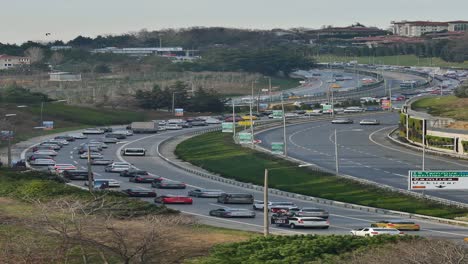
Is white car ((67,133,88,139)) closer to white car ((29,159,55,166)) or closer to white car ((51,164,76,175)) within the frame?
white car ((29,159,55,166))

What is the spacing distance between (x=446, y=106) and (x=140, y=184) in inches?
2588

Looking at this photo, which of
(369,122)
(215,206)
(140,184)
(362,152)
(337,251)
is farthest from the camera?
(369,122)

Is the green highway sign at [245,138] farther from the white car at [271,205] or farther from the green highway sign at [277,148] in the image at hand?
the white car at [271,205]

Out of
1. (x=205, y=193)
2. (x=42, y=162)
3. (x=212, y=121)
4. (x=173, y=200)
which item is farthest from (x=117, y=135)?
(x=173, y=200)

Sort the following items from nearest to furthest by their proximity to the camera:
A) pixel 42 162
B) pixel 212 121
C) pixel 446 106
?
pixel 42 162
pixel 446 106
pixel 212 121

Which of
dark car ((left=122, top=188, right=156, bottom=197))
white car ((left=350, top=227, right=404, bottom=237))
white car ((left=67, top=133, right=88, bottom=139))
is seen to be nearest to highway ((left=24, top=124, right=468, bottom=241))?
dark car ((left=122, top=188, right=156, bottom=197))

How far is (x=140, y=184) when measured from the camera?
97.7 meters

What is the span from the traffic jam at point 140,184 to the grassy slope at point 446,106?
34.2m

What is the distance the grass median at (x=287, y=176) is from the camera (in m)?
81.8

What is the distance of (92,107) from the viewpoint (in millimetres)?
177625

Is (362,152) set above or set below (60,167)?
below

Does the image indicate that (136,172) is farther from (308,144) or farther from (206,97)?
(206,97)

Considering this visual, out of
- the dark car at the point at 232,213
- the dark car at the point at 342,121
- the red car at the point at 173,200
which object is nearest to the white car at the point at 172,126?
the dark car at the point at 342,121

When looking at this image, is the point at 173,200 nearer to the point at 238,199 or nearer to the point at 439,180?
the point at 238,199
